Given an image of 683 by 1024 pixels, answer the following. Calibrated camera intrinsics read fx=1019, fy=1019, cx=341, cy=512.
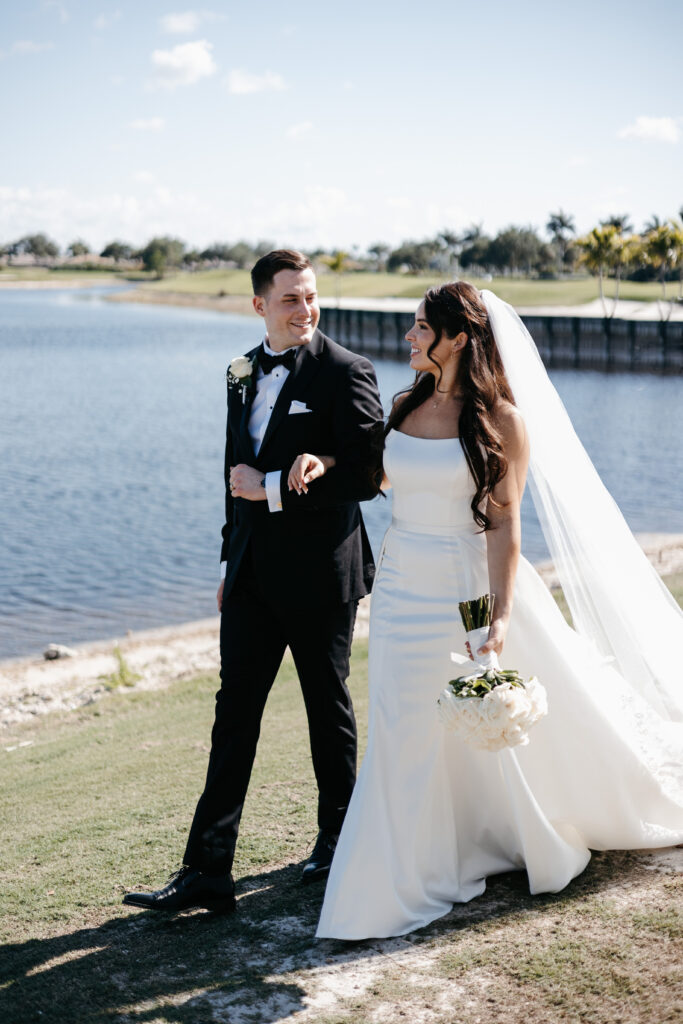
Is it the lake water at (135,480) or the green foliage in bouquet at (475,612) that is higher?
the green foliage in bouquet at (475,612)

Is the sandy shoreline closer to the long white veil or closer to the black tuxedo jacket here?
the black tuxedo jacket

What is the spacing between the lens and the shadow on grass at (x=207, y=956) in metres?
3.10

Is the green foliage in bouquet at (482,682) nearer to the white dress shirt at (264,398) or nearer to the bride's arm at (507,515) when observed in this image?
the bride's arm at (507,515)

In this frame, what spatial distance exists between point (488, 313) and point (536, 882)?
204 cm

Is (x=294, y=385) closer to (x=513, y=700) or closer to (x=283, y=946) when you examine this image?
(x=513, y=700)

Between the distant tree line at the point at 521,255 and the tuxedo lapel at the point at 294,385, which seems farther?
the distant tree line at the point at 521,255

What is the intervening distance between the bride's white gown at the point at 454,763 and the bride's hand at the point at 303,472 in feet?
0.87

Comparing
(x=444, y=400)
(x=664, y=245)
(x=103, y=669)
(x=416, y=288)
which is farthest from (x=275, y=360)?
(x=416, y=288)

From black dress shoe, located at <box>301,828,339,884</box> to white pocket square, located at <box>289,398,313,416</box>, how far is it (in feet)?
5.51

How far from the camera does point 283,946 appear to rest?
11.3 ft

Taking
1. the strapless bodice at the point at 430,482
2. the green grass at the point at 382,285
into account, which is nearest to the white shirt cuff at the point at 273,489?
the strapless bodice at the point at 430,482


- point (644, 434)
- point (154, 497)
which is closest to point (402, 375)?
point (644, 434)

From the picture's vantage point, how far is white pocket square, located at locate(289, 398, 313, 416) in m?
3.92

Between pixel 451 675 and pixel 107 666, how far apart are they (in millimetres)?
7953
